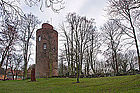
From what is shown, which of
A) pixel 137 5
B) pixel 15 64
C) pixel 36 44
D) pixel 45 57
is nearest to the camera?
pixel 137 5

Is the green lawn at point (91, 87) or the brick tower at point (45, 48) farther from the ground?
the brick tower at point (45, 48)

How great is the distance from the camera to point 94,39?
31.6 m

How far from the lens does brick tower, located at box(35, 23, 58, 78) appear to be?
31359 mm

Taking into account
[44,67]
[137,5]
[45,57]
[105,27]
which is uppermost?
[105,27]

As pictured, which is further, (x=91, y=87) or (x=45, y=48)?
(x=45, y=48)

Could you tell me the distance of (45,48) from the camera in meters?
33.3

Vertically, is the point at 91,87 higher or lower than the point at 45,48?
lower

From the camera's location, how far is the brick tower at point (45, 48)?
103ft

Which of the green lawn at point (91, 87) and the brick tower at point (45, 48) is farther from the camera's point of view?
the brick tower at point (45, 48)

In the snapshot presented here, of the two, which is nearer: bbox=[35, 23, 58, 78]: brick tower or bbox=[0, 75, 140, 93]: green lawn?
bbox=[0, 75, 140, 93]: green lawn

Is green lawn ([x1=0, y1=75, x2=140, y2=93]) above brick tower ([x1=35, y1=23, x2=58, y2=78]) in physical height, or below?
below

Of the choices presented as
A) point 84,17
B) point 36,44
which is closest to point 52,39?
point 36,44

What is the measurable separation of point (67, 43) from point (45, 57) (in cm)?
599

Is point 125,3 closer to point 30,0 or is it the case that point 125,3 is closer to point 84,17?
point 30,0
